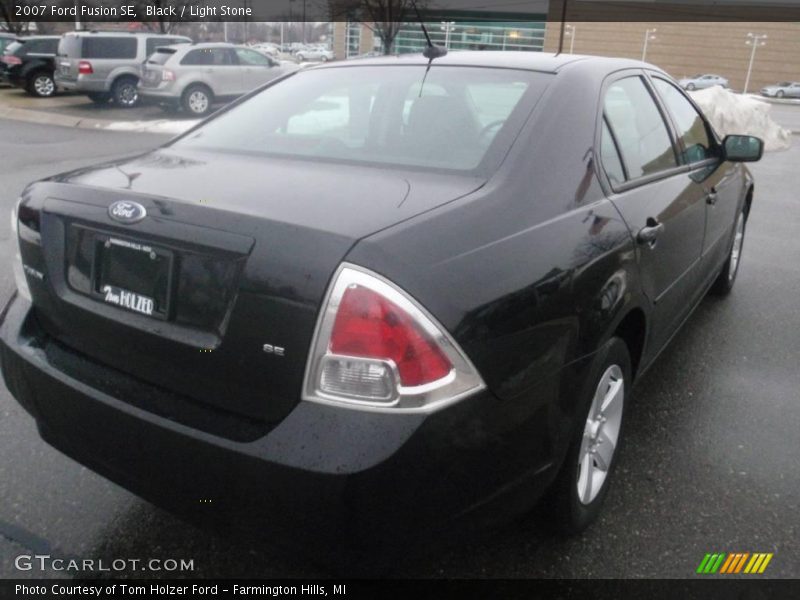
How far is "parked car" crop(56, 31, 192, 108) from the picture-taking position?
1733 centimetres

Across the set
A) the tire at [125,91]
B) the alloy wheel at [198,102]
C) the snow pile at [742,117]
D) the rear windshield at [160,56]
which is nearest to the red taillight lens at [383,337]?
the rear windshield at [160,56]

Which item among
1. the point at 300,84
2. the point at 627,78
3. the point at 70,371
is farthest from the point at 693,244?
the point at 70,371

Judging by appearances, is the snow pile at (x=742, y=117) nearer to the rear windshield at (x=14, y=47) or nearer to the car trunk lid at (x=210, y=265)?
the car trunk lid at (x=210, y=265)

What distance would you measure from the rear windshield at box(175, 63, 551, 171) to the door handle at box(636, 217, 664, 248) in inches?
24.3

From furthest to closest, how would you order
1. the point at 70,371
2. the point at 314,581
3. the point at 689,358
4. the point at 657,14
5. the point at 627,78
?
the point at 657,14, the point at 689,358, the point at 627,78, the point at 314,581, the point at 70,371

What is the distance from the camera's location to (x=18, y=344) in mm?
2232

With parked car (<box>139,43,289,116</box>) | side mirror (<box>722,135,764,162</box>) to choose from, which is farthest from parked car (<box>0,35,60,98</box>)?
side mirror (<box>722,135,764,162</box>)

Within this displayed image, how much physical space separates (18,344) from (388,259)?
52.3 inches

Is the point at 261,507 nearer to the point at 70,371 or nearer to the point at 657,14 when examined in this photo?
the point at 70,371

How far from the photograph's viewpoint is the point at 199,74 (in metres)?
16.1

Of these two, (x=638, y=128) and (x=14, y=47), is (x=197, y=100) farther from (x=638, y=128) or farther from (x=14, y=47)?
(x=638, y=128)

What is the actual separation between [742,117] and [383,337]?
56.6ft

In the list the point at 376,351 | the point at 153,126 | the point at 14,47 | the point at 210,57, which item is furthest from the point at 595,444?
→ the point at 14,47

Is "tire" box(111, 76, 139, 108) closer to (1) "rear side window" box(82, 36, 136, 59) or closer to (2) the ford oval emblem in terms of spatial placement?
(1) "rear side window" box(82, 36, 136, 59)
